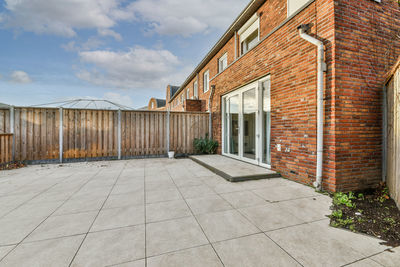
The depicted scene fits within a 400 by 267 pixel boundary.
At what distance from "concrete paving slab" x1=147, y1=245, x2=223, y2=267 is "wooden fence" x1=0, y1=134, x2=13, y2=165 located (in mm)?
6709

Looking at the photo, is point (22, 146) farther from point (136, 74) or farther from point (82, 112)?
point (136, 74)

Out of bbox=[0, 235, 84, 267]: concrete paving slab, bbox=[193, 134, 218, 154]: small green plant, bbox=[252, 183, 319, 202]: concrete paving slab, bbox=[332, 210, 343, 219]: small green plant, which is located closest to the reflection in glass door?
bbox=[193, 134, 218, 154]: small green plant

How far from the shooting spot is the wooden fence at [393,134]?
232 centimetres

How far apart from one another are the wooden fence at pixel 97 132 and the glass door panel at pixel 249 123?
2.62 m

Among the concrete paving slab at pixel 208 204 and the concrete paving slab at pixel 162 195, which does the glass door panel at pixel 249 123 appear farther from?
the concrete paving slab at pixel 162 195

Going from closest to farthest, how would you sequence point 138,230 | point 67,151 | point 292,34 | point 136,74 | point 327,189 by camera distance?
point 138,230
point 327,189
point 292,34
point 67,151
point 136,74

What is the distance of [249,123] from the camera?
5.00m

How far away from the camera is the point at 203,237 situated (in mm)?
1575

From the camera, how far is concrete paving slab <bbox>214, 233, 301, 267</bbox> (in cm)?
124

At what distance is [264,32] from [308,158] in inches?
152

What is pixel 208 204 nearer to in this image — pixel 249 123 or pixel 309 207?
pixel 309 207

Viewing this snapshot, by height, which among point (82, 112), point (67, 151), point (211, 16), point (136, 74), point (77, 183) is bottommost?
point (77, 183)

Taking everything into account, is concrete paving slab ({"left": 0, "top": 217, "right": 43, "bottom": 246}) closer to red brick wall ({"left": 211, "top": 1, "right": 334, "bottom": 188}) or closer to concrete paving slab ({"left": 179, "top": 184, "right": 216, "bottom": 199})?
concrete paving slab ({"left": 179, "top": 184, "right": 216, "bottom": 199})

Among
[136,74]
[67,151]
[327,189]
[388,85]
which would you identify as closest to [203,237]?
[327,189]
